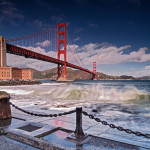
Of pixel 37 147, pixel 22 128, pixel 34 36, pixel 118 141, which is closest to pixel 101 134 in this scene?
pixel 118 141

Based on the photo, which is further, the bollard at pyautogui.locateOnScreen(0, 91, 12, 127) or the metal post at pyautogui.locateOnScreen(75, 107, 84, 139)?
the bollard at pyautogui.locateOnScreen(0, 91, 12, 127)

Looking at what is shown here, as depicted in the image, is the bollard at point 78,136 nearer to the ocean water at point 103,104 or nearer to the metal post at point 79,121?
the metal post at point 79,121

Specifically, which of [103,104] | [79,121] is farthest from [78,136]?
[103,104]

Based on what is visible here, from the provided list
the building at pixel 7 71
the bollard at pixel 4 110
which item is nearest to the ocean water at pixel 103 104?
the bollard at pixel 4 110

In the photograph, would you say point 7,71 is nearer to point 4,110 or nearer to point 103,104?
point 103,104

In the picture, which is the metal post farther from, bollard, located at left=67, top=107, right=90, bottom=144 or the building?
the building

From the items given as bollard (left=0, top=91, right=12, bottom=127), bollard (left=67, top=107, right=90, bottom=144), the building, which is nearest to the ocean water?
bollard (left=67, top=107, right=90, bottom=144)

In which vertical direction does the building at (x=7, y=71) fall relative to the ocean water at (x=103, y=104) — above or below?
above

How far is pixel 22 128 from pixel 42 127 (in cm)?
45

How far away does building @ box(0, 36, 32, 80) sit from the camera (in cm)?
3119

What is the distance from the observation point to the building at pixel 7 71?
31188 millimetres

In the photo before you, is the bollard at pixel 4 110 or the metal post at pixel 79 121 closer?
the metal post at pixel 79 121

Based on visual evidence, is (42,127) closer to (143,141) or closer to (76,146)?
(76,146)

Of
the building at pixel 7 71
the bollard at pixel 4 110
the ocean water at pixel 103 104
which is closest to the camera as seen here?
the bollard at pixel 4 110
